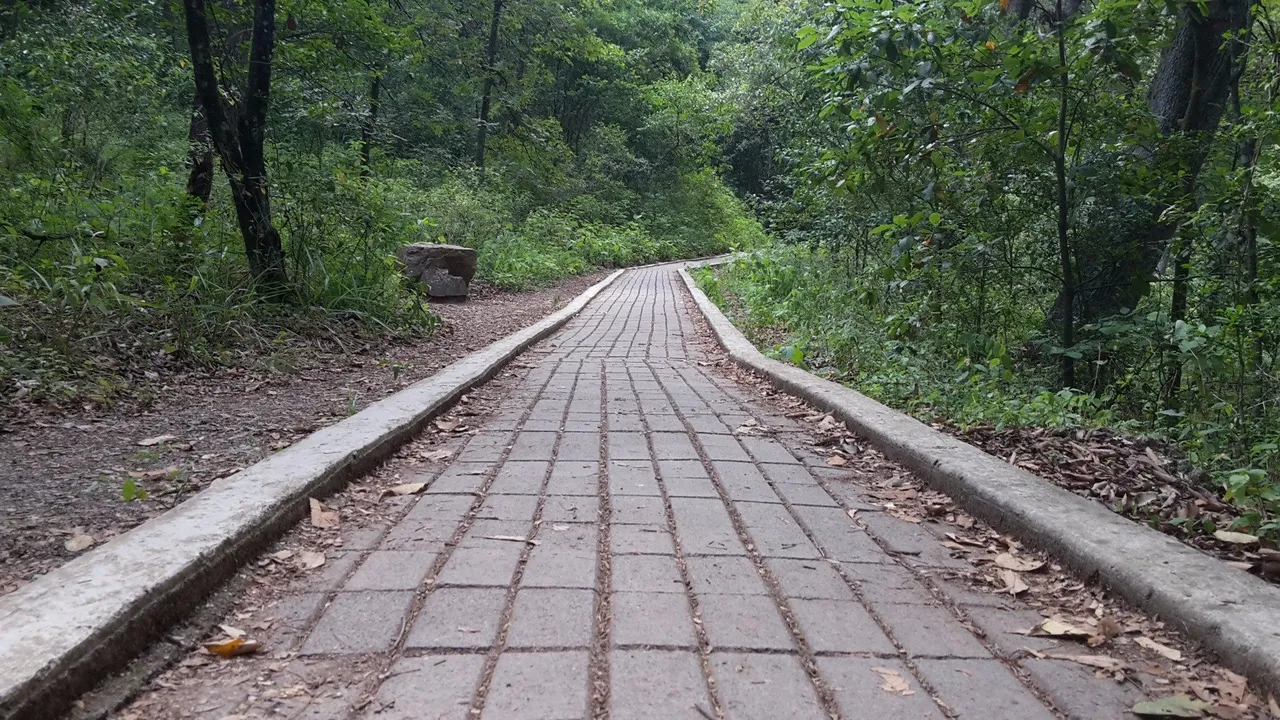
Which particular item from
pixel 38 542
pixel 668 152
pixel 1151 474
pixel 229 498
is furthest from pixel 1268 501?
pixel 668 152

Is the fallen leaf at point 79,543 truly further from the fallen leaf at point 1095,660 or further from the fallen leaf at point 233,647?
the fallen leaf at point 1095,660

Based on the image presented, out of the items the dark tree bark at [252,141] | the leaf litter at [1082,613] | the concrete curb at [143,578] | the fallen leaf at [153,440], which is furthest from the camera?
the dark tree bark at [252,141]

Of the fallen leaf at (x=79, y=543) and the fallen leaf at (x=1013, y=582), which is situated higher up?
the fallen leaf at (x=1013, y=582)

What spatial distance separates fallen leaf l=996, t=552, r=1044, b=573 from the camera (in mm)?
2543

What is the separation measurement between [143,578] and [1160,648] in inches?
106

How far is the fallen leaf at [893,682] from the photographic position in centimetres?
178

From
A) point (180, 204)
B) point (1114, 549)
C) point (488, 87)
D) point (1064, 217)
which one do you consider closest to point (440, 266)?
point (180, 204)

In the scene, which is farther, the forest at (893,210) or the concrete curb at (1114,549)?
the forest at (893,210)

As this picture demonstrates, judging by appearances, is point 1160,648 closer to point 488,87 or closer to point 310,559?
point 310,559

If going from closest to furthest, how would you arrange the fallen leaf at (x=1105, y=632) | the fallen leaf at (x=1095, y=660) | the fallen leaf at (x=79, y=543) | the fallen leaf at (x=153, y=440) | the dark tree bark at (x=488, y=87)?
the fallen leaf at (x=1095, y=660)
the fallen leaf at (x=1105, y=632)
the fallen leaf at (x=79, y=543)
the fallen leaf at (x=153, y=440)
the dark tree bark at (x=488, y=87)

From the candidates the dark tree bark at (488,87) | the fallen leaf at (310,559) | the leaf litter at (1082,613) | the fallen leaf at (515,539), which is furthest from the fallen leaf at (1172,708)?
the dark tree bark at (488,87)

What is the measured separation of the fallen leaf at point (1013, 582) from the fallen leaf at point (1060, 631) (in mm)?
243

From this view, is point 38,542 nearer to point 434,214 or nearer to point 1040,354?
point 1040,354

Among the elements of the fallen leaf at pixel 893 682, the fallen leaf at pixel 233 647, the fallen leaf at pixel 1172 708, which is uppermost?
the fallen leaf at pixel 1172 708
